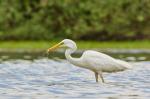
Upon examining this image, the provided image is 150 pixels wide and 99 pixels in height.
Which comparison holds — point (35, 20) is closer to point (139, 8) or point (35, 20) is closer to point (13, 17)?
point (13, 17)

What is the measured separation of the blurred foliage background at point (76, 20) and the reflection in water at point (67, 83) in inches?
928

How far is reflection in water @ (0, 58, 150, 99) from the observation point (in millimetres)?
16422

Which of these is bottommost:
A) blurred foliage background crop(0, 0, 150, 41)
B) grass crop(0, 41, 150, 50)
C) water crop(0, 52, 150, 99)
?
water crop(0, 52, 150, 99)

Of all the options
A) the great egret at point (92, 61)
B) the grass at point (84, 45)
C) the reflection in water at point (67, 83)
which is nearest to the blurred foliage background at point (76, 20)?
the grass at point (84, 45)

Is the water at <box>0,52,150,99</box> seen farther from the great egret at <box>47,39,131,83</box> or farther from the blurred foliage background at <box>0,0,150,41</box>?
the blurred foliage background at <box>0,0,150,41</box>

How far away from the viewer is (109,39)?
161 ft

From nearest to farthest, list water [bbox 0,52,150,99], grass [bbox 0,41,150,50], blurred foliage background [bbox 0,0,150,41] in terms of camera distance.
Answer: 1. water [bbox 0,52,150,99]
2. grass [bbox 0,41,150,50]
3. blurred foliage background [bbox 0,0,150,41]

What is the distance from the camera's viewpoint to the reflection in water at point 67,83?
16422 millimetres

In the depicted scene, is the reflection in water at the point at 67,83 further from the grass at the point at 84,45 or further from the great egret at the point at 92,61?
the grass at the point at 84,45

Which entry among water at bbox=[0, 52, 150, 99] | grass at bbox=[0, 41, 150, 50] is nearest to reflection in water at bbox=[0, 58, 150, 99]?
water at bbox=[0, 52, 150, 99]

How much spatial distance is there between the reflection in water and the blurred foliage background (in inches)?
928

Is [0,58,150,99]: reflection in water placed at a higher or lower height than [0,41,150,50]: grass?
lower

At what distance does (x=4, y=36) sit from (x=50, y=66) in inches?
916

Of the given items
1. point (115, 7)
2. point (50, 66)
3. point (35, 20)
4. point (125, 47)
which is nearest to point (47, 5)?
point (35, 20)
